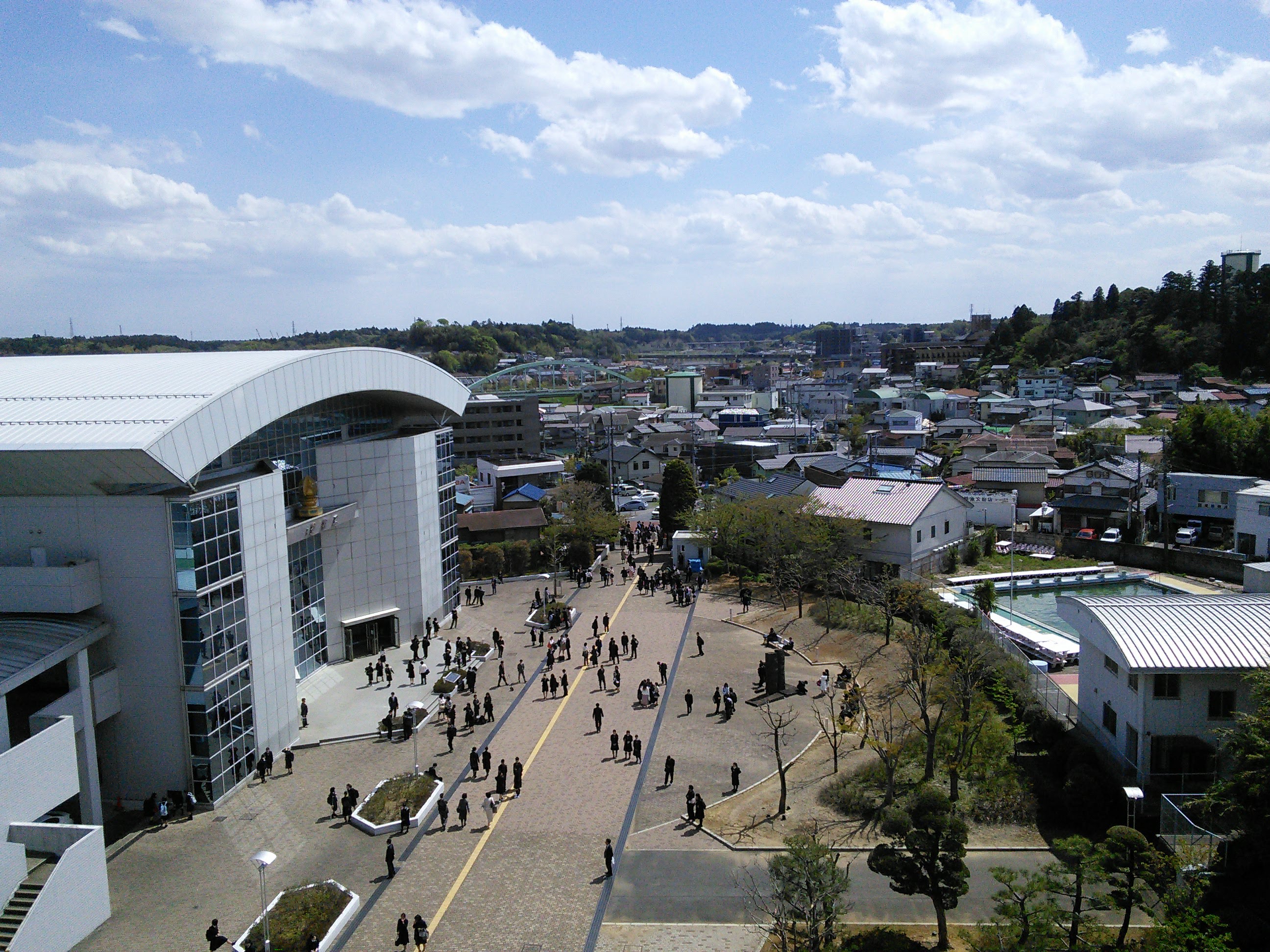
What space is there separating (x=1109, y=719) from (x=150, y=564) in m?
22.1

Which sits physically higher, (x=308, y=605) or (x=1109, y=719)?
(x=308, y=605)

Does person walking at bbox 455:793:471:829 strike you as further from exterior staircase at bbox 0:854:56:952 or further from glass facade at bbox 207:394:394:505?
glass facade at bbox 207:394:394:505

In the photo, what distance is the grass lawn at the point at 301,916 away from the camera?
14.8m

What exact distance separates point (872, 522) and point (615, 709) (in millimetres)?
16888

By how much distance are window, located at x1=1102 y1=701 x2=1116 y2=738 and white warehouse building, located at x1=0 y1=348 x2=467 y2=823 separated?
20.6 m

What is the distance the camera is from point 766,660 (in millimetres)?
26609

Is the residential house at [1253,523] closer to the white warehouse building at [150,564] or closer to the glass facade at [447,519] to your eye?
the glass facade at [447,519]

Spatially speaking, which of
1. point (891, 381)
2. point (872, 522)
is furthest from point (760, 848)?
point (891, 381)

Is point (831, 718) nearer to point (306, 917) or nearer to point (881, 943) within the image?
point (881, 943)

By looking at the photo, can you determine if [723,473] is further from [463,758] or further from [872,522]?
[463,758]

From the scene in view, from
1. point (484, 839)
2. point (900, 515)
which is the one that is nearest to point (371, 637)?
point (484, 839)

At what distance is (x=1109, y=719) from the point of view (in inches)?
794

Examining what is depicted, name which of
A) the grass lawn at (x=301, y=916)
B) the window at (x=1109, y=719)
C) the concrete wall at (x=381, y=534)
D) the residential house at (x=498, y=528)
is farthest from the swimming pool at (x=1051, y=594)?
the grass lawn at (x=301, y=916)

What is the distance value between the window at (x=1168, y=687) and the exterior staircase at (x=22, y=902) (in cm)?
2112
